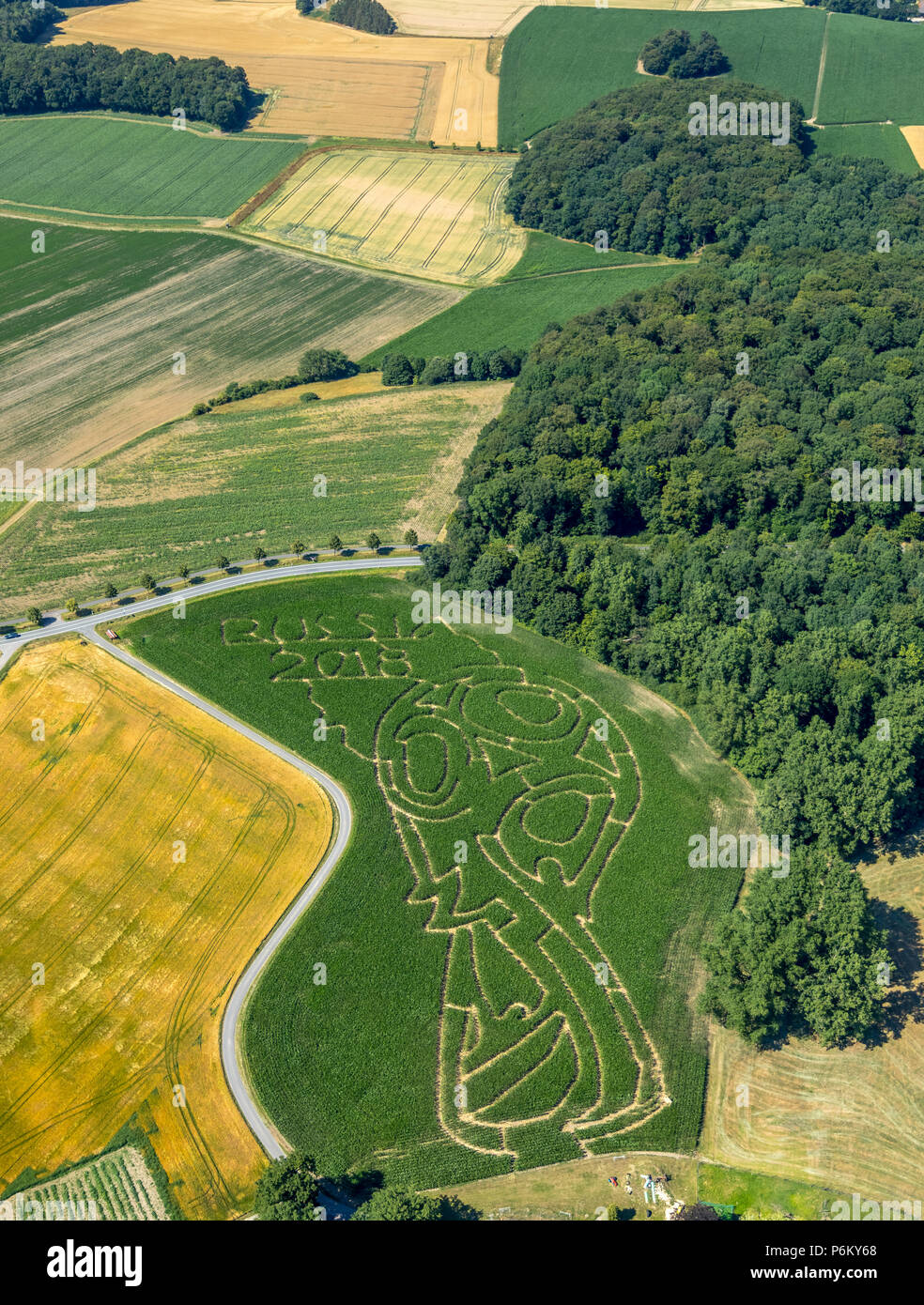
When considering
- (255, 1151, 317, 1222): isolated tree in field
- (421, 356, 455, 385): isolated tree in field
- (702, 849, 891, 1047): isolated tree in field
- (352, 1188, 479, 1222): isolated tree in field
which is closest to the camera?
(352, 1188, 479, 1222): isolated tree in field

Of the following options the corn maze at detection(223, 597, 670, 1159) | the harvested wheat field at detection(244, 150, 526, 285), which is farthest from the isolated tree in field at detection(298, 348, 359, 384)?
the corn maze at detection(223, 597, 670, 1159)

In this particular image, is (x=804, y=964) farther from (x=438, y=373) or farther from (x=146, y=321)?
(x=146, y=321)

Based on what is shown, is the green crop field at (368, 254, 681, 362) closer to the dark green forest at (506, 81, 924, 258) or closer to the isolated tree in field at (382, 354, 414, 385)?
the isolated tree in field at (382, 354, 414, 385)

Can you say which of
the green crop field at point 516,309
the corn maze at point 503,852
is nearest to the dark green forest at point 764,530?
the corn maze at point 503,852

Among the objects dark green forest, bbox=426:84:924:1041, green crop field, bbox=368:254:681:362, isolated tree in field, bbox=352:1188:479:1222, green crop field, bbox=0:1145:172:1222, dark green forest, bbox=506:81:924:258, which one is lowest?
green crop field, bbox=0:1145:172:1222

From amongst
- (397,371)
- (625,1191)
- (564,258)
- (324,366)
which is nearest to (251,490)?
(324,366)

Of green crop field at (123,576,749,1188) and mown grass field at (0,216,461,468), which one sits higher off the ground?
mown grass field at (0,216,461,468)
